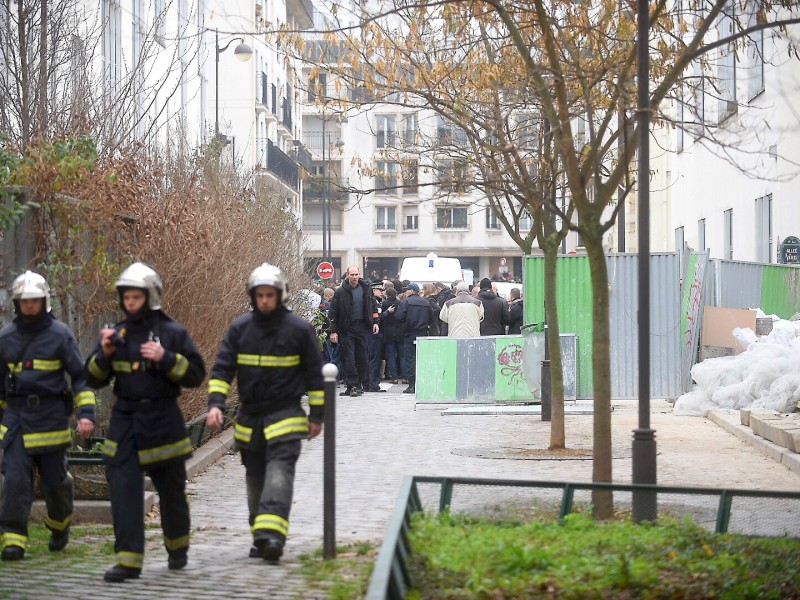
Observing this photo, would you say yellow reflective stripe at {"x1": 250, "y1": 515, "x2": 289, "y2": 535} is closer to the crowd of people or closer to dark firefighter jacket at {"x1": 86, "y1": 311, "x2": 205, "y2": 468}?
dark firefighter jacket at {"x1": 86, "y1": 311, "x2": 205, "y2": 468}

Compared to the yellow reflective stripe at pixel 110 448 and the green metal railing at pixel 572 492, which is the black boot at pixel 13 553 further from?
the green metal railing at pixel 572 492

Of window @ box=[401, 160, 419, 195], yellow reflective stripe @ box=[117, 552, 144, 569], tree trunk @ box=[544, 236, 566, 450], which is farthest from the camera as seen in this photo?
window @ box=[401, 160, 419, 195]

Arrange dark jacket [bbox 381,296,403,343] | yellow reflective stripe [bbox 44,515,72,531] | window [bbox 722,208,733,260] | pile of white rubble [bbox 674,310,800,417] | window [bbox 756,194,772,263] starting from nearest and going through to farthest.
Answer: yellow reflective stripe [bbox 44,515,72,531], pile of white rubble [bbox 674,310,800,417], dark jacket [bbox 381,296,403,343], window [bbox 756,194,772,263], window [bbox 722,208,733,260]

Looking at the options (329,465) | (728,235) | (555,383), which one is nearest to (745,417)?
(555,383)

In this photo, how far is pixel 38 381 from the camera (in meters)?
8.31

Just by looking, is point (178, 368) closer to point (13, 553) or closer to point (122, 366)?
point (122, 366)

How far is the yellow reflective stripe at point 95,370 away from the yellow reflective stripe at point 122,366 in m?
0.08

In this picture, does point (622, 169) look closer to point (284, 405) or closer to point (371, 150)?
point (284, 405)

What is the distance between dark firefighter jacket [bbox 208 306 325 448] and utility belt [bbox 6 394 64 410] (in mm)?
1016

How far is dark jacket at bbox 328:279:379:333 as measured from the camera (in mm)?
21438

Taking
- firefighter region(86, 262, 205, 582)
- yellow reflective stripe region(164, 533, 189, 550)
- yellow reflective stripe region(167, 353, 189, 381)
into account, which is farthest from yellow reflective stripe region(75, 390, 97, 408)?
yellow reflective stripe region(164, 533, 189, 550)

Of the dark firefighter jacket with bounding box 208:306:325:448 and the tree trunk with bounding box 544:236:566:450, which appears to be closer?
the dark firefighter jacket with bounding box 208:306:325:448

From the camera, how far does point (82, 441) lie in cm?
1130

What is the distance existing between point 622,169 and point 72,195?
14.5 ft
